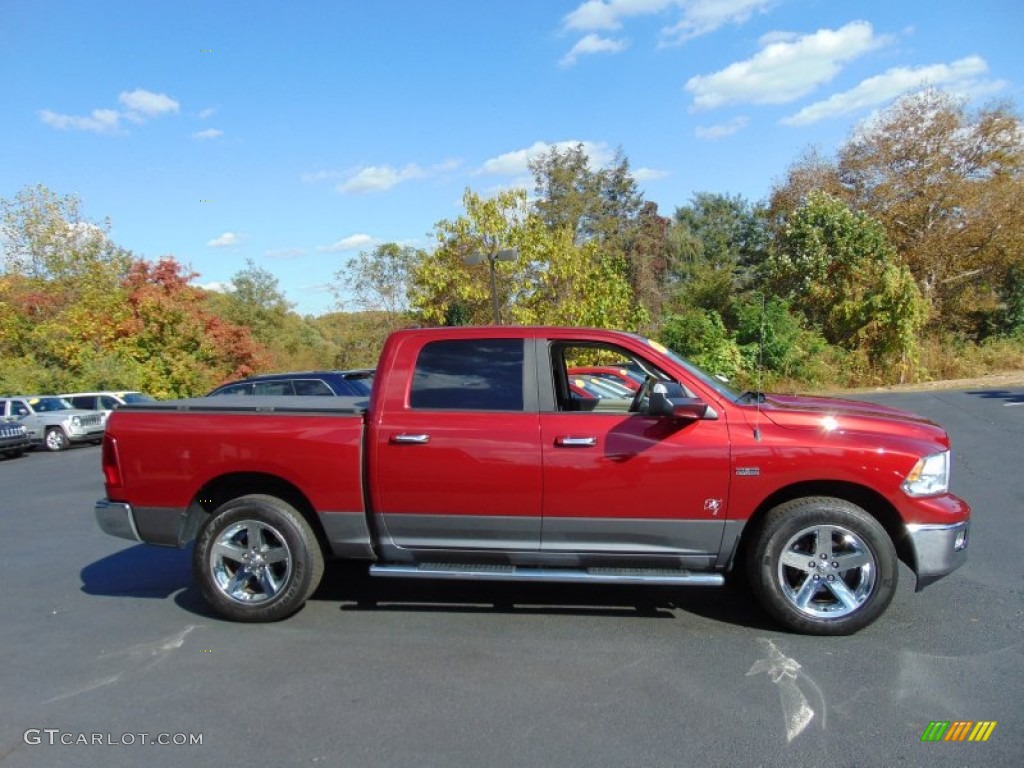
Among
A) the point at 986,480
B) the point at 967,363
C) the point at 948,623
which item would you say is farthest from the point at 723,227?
the point at 948,623

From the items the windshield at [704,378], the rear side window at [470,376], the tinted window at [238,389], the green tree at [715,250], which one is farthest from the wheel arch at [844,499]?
the green tree at [715,250]

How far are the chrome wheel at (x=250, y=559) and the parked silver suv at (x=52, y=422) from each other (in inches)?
678

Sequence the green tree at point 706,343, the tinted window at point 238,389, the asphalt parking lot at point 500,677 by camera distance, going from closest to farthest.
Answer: the asphalt parking lot at point 500,677 → the tinted window at point 238,389 → the green tree at point 706,343

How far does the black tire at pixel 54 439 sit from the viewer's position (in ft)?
61.5

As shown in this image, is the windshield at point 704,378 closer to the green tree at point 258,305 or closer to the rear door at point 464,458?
the rear door at point 464,458

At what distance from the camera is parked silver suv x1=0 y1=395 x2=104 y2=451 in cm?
1867

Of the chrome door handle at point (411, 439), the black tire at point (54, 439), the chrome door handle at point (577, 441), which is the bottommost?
the black tire at point (54, 439)

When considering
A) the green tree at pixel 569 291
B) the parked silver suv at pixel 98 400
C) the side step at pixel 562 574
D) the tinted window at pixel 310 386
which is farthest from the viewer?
the green tree at pixel 569 291

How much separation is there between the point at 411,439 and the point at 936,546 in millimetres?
3204

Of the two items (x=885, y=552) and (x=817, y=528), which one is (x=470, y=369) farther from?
(x=885, y=552)

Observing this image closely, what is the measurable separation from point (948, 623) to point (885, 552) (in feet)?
2.58

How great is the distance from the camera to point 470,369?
4.67 metres

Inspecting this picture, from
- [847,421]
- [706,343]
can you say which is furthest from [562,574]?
[706,343]

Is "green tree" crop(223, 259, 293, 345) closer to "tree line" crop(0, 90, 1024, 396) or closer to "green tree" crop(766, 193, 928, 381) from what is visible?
"tree line" crop(0, 90, 1024, 396)
